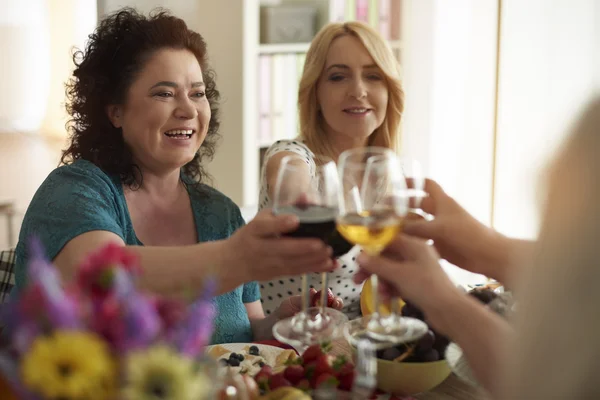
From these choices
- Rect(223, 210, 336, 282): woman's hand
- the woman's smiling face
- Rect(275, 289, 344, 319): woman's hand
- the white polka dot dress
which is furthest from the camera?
the white polka dot dress

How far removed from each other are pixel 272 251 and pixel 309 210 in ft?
0.53

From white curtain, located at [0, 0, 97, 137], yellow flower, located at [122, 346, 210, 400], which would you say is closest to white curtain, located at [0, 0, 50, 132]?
white curtain, located at [0, 0, 97, 137]

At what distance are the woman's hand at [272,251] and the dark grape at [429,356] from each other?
0.21 m

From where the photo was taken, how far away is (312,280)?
207 centimetres

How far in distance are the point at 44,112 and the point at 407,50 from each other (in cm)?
189

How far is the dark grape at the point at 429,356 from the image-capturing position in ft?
3.95

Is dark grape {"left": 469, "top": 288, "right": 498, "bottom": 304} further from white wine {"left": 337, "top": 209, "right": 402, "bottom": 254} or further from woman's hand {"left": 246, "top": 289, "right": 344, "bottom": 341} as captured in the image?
woman's hand {"left": 246, "top": 289, "right": 344, "bottom": 341}

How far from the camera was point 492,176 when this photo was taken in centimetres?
402

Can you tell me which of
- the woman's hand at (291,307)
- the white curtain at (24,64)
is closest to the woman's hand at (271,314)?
the woman's hand at (291,307)

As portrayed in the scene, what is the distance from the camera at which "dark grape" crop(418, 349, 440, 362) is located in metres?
1.20

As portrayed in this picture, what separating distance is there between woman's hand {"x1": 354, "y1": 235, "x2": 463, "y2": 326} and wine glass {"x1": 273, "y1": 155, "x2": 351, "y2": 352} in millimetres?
87

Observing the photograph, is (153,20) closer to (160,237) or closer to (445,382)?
(160,237)

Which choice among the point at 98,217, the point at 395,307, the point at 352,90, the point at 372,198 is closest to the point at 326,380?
the point at 395,307

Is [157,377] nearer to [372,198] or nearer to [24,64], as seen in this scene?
[372,198]
